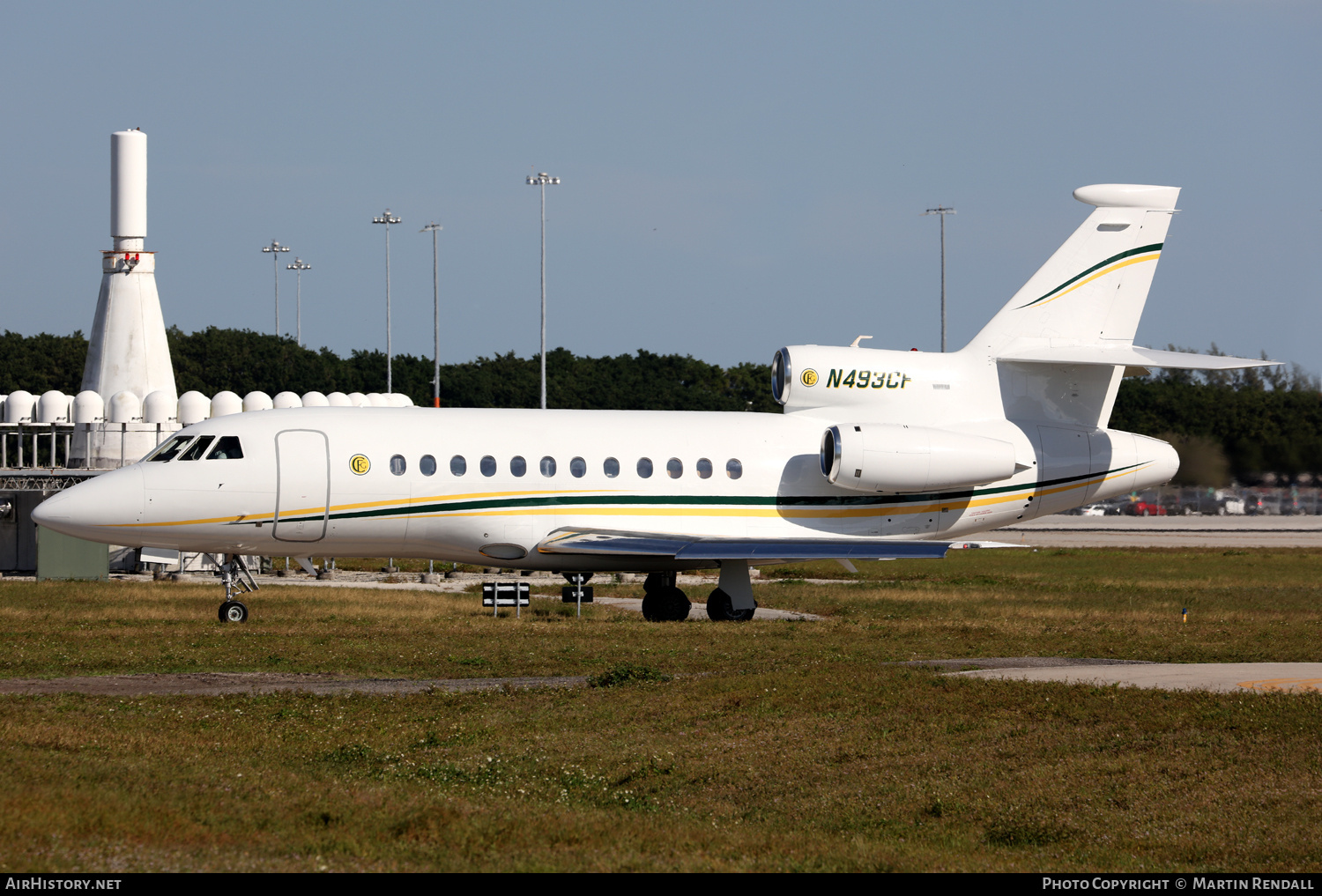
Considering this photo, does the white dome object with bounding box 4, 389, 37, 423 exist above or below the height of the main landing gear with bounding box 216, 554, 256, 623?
above

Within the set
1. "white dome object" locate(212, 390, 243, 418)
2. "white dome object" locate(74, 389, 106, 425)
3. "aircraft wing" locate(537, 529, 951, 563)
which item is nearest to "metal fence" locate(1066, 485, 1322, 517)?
"white dome object" locate(212, 390, 243, 418)

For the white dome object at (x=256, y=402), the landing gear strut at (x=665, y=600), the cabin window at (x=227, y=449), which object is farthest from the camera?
the white dome object at (x=256, y=402)

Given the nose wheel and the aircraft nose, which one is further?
the nose wheel

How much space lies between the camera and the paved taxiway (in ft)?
218

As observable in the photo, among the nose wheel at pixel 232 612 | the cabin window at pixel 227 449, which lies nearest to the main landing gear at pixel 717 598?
the nose wheel at pixel 232 612

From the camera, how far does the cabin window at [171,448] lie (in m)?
26.7

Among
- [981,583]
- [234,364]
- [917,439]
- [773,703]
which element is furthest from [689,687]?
[234,364]

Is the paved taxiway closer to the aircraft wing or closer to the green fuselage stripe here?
the green fuselage stripe

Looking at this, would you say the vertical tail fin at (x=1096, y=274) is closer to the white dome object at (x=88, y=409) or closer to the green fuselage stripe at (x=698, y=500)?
the green fuselage stripe at (x=698, y=500)

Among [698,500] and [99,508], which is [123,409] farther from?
[698,500]

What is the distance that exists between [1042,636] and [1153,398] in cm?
2261

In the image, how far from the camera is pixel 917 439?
28.9 metres

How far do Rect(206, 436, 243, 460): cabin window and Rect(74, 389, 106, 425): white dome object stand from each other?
24.0 metres

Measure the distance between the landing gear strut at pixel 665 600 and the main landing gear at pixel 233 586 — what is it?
8.06 metres
